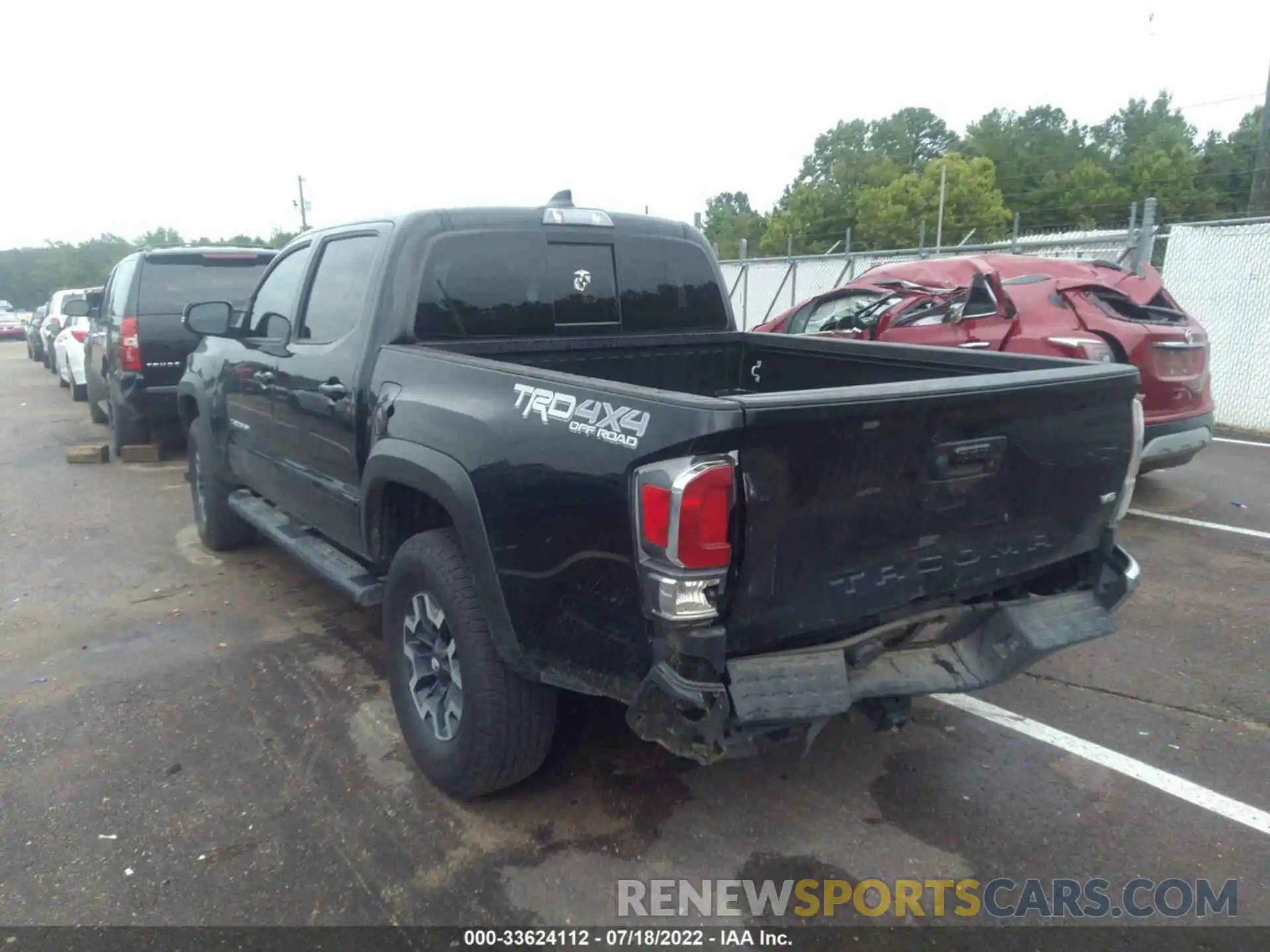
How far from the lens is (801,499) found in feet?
8.11

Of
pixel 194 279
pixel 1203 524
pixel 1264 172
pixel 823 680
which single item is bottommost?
pixel 1203 524

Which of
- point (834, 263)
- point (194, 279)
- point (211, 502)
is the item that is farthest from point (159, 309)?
point (834, 263)

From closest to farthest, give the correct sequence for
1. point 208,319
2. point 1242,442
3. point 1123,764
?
point 1123,764, point 208,319, point 1242,442

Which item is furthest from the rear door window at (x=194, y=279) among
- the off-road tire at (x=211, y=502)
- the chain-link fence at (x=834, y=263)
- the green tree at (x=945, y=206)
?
the green tree at (x=945, y=206)

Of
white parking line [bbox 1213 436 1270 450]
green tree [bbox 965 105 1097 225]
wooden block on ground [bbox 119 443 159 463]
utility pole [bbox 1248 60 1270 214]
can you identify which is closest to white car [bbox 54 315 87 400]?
wooden block on ground [bbox 119 443 159 463]

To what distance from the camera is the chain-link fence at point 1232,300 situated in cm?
1056

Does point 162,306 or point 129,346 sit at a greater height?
point 162,306

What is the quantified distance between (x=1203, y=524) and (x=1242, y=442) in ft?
13.9

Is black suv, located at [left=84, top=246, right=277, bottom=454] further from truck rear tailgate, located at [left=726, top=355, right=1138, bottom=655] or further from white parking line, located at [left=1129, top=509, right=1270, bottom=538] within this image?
white parking line, located at [left=1129, top=509, right=1270, bottom=538]

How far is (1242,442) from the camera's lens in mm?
10000

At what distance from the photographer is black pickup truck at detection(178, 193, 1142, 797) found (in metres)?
2.43

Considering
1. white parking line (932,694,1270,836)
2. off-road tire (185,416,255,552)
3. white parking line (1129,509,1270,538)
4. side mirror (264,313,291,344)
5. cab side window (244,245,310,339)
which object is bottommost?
white parking line (932,694,1270,836)

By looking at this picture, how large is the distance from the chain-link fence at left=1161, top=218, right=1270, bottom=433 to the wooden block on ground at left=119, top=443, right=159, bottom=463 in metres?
11.4

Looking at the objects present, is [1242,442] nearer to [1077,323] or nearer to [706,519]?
[1077,323]
